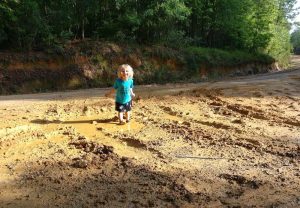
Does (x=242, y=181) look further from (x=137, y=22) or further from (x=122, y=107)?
(x=137, y=22)

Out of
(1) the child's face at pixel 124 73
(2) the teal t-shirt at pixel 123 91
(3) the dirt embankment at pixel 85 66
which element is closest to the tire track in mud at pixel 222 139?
(2) the teal t-shirt at pixel 123 91

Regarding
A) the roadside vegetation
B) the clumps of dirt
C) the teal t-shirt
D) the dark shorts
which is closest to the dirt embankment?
the roadside vegetation

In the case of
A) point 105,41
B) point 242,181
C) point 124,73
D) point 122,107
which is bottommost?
point 242,181

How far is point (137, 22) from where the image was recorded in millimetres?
22672

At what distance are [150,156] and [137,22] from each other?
16912 millimetres

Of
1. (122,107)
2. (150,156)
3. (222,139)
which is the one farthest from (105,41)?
(150,156)

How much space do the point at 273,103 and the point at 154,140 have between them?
5579 millimetres

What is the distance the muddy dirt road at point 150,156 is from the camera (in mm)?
5129

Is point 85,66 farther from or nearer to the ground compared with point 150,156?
farther from the ground

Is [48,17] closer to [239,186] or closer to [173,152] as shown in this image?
[173,152]

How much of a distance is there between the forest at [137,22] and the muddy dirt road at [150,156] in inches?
407

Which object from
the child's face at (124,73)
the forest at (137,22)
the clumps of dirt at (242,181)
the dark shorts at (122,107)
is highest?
the forest at (137,22)

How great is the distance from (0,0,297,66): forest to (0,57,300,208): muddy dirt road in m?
10.3

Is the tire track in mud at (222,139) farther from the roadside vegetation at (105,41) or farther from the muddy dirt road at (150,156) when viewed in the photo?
the roadside vegetation at (105,41)
